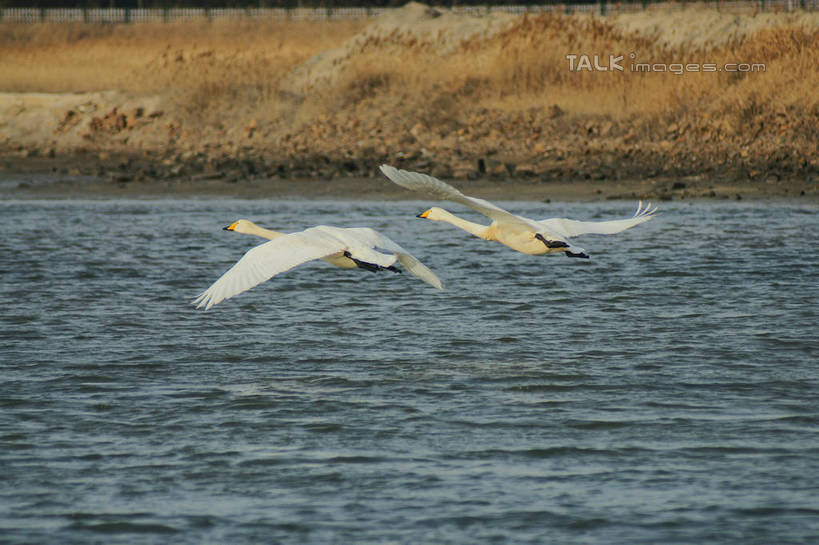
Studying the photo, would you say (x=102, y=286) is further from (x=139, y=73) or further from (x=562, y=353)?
(x=139, y=73)

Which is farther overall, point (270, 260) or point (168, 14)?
point (168, 14)

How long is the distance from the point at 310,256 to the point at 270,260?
323 mm

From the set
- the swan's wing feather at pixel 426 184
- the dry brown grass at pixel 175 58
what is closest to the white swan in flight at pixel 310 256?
the swan's wing feather at pixel 426 184

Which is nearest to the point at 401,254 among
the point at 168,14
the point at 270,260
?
the point at 270,260

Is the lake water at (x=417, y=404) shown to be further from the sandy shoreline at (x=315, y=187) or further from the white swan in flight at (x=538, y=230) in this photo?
the sandy shoreline at (x=315, y=187)

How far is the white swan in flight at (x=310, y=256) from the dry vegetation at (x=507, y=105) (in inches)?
614

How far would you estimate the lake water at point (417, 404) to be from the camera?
7.13 m

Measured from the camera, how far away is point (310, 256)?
10.8 m

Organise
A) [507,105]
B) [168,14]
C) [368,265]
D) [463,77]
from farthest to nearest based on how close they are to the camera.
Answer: [168,14] < [463,77] < [507,105] < [368,265]

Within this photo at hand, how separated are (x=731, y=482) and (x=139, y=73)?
32869 millimetres

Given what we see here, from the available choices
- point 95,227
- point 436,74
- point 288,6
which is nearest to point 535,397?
point 95,227

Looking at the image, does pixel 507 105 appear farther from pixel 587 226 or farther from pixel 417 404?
pixel 417 404

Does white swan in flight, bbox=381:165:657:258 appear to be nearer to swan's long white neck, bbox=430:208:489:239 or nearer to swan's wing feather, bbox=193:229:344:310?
swan's long white neck, bbox=430:208:489:239

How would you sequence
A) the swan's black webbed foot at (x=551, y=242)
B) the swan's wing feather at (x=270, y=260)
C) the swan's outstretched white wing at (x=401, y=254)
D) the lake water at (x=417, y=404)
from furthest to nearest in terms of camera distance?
the swan's black webbed foot at (x=551, y=242)
the swan's outstretched white wing at (x=401, y=254)
the swan's wing feather at (x=270, y=260)
the lake water at (x=417, y=404)
